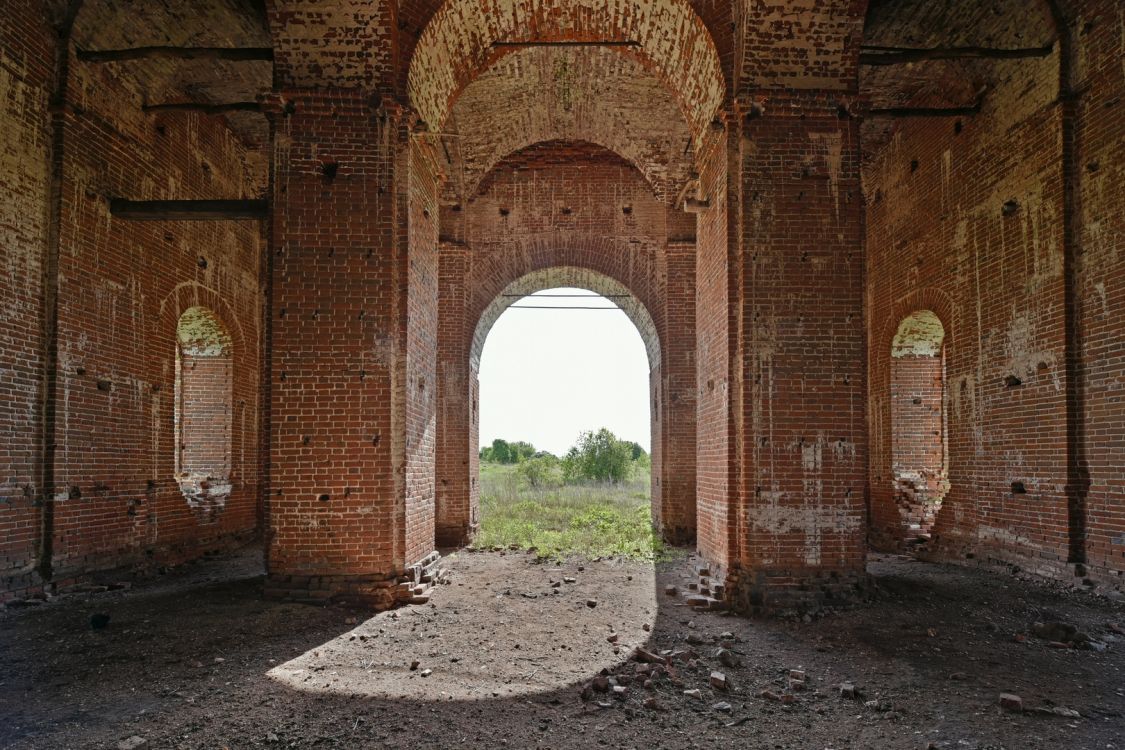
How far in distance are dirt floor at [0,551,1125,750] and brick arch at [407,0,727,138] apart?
532 centimetres

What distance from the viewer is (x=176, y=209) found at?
26.7ft

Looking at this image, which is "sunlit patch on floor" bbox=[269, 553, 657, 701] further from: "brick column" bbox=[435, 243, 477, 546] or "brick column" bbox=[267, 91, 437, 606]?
"brick column" bbox=[435, 243, 477, 546]

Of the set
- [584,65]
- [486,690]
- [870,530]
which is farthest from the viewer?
[870,530]

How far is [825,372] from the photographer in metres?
6.77

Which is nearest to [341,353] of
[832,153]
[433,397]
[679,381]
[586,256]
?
[433,397]

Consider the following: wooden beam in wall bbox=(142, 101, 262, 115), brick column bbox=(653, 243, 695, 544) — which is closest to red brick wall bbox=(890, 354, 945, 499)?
brick column bbox=(653, 243, 695, 544)

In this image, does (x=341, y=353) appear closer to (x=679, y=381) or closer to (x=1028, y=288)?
(x=679, y=381)

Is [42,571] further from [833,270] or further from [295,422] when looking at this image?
[833,270]

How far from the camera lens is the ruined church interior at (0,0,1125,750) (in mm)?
4586

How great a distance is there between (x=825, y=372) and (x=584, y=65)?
19.3 ft

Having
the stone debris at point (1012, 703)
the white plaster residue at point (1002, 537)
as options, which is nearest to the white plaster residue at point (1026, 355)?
the white plaster residue at point (1002, 537)

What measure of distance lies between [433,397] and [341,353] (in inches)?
66.2

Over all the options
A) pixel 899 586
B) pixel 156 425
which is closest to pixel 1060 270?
pixel 899 586

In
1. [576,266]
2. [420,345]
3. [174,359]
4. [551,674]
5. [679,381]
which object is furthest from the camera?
[576,266]
